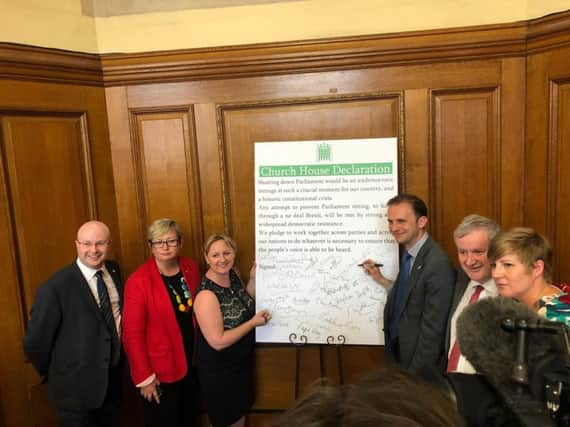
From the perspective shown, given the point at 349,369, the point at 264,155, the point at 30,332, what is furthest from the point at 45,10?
the point at 349,369

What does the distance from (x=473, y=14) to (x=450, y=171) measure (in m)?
0.78

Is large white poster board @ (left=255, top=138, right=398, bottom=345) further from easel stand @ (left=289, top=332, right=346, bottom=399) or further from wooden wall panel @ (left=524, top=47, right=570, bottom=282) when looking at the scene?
wooden wall panel @ (left=524, top=47, right=570, bottom=282)

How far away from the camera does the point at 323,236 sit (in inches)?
90.4

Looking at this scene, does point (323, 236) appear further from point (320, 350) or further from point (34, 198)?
point (34, 198)

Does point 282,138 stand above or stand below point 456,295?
above

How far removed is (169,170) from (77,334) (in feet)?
3.25

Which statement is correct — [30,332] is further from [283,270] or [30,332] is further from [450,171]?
[450,171]

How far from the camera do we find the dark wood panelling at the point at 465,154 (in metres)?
2.24

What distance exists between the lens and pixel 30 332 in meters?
1.94

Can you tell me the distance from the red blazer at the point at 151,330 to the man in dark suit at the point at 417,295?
1026mm

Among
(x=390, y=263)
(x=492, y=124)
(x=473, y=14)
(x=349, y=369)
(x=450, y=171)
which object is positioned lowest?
(x=349, y=369)

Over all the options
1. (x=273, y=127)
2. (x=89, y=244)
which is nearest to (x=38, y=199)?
(x=89, y=244)

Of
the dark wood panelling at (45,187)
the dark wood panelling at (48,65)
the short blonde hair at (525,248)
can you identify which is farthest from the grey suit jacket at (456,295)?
the dark wood panelling at (48,65)

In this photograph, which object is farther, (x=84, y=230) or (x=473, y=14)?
(x=473, y=14)
